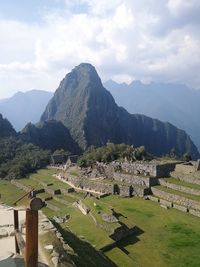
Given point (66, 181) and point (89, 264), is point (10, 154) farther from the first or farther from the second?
point (89, 264)

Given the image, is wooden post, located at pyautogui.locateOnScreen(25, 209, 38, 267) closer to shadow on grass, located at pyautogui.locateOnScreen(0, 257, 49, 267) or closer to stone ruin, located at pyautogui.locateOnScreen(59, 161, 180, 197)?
shadow on grass, located at pyautogui.locateOnScreen(0, 257, 49, 267)

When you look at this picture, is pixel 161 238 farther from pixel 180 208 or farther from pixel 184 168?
pixel 184 168

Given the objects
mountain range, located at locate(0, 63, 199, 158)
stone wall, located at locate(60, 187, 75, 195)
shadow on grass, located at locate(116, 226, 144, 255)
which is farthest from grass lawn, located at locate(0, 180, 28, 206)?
mountain range, located at locate(0, 63, 199, 158)

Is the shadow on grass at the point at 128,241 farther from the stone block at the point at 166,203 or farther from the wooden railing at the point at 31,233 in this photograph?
the wooden railing at the point at 31,233

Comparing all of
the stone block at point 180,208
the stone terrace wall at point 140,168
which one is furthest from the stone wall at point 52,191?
the stone block at point 180,208

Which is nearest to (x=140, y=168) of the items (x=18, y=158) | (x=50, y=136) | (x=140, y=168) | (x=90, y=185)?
(x=140, y=168)

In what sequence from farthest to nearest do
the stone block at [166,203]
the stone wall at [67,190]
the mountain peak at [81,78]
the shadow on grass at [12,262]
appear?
the mountain peak at [81,78]
the stone wall at [67,190]
the stone block at [166,203]
the shadow on grass at [12,262]
